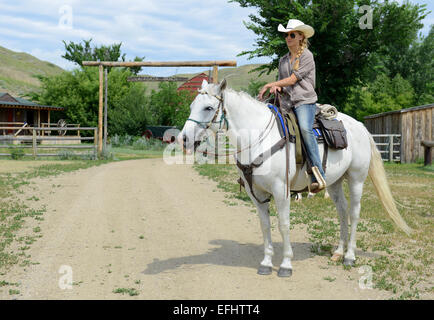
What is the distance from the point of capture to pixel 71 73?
4353cm

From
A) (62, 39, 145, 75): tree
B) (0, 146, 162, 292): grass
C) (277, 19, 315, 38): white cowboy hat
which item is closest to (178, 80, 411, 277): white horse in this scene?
(277, 19, 315, 38): white cowboy hat

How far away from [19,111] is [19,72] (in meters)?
118

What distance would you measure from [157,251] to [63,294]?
2025mm

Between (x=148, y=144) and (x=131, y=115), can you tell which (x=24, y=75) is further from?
(x=148, y=144)

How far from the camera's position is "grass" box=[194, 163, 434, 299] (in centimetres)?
505

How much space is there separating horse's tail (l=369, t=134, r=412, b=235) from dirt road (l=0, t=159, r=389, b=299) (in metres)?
1.27

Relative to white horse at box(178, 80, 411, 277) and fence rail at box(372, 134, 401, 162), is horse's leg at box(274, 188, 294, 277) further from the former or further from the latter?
fence rail at box(372, 134, 401, 162)

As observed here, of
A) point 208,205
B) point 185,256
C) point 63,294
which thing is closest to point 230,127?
point 185,256

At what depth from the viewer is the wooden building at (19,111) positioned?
36.4 m

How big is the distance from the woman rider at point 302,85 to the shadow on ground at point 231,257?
Answer: 4.54 feet

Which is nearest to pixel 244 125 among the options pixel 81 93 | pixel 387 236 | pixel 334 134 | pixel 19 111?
pixel 334 134

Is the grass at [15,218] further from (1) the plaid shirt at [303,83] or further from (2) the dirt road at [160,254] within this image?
(1) the plaid shirt at [303,83]

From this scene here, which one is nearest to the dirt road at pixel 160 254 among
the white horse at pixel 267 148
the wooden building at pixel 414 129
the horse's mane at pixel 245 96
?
the white horse at pixel 267 148

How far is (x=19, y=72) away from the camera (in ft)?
466
